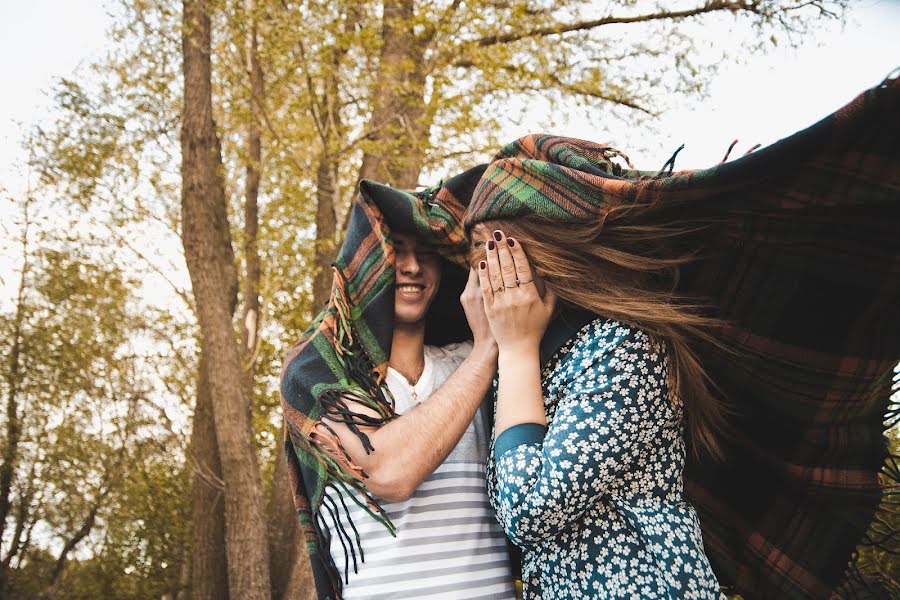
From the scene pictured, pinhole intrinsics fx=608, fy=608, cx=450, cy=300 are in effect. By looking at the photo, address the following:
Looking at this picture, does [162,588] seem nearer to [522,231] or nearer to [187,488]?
[187,488]

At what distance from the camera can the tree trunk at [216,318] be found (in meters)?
4.98

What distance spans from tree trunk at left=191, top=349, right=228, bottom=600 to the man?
13.0 feet

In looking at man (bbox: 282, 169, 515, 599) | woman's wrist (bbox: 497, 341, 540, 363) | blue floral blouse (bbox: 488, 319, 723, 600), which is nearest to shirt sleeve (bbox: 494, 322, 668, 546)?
blue floral blouse (bbox: 488, 319, 723, 600)

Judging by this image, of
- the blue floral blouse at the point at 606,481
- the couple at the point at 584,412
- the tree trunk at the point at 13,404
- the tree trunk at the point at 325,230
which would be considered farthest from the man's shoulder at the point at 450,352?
the tree trunk at the point at 13,404

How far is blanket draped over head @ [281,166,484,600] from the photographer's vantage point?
178 centimetres

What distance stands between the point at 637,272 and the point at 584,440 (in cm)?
49

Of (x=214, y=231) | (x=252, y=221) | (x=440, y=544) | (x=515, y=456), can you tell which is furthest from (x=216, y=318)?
(x=515, y=456)

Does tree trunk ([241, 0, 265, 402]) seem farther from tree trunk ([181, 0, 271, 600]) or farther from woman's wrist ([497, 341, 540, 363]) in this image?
Result: woman's wrist ([497, 341, 540, 363])

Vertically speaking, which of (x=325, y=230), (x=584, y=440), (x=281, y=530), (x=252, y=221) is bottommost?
(x=281, y=530)

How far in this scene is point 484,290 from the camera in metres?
1.69

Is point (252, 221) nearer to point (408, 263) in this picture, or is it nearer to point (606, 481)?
point (408, 263)

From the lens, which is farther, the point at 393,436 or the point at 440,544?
the point at 440,544

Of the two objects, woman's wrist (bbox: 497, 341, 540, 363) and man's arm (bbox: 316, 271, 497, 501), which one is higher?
woman's wrist (bbox: 497, 341, 540, 363)

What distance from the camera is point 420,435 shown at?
1.66 meters
